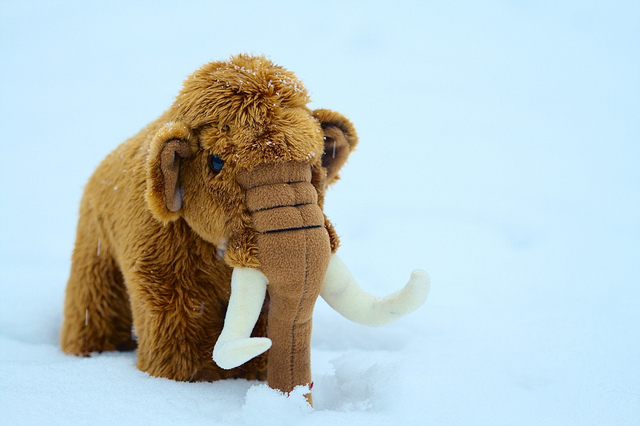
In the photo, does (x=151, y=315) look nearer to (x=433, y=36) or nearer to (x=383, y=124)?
(x=383, y=124)

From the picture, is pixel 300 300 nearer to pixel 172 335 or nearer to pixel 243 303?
pixel 243 303

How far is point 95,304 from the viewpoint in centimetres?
144

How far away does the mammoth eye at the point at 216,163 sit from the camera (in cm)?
111

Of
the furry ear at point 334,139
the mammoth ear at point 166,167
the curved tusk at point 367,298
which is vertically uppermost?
the furry ear at point 334,139

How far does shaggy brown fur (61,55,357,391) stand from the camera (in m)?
1.06

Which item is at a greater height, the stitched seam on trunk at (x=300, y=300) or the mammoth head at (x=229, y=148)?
the mammoth head at (x=229, y=148)

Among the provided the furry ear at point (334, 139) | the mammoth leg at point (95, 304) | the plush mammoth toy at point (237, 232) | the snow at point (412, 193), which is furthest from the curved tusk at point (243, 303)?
the mammoth leg at point (95, 304)

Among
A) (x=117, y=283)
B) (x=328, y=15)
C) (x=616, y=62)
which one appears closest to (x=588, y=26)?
(x=616, y=62)

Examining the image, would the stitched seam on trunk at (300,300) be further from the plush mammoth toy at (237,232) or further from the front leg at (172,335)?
the front leg at (172,335)

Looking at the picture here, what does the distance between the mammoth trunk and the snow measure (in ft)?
0.26

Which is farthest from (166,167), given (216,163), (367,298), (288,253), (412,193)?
(412,193)

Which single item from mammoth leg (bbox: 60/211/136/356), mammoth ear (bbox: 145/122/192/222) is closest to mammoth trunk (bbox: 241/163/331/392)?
mammoth ear (bbox: 145/122/192/222)

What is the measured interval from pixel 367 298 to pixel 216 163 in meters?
0.38

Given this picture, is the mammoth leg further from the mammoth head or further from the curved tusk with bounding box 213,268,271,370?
the curved tusk with bounding box 213,268,271,370
